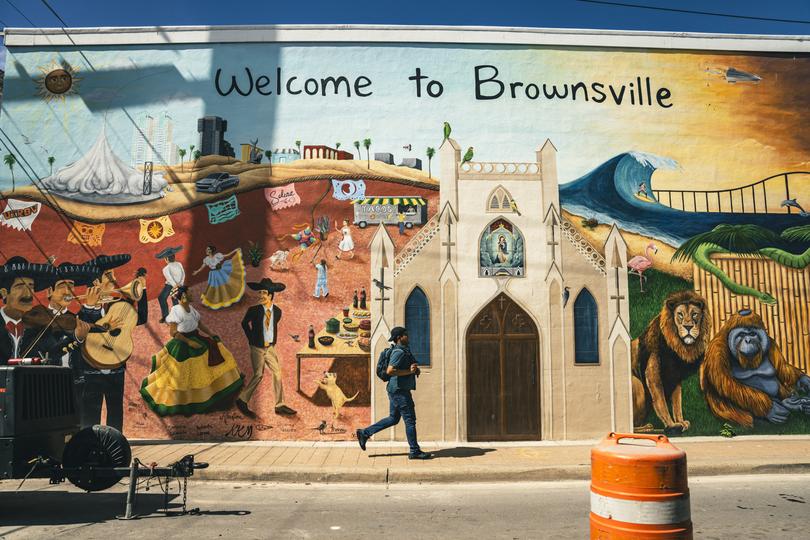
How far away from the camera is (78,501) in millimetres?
7762

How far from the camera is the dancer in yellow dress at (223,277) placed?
11656 millimetres

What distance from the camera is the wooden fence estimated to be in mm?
12000

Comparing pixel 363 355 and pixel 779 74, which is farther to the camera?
pixel 779 74

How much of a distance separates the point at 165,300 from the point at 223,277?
3.63 feet

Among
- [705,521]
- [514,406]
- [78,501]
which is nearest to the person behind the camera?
[705,521]

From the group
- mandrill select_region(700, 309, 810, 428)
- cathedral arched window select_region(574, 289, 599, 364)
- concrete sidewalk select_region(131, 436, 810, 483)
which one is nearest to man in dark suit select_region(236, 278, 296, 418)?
concrete sidewalk select_region(131, 436, 810, 483)

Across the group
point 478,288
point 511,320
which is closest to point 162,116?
point 478,288

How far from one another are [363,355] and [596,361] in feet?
13.5

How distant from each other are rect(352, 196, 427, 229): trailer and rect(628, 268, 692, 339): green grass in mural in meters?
3.97

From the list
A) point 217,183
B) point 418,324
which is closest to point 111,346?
point 217,183

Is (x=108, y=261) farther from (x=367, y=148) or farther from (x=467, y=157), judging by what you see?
(x=467, y=157)

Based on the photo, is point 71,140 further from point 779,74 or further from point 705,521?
point 779,74

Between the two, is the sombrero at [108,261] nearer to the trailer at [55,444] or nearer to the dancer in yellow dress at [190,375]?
the dancer in yellow dress at [190,375]

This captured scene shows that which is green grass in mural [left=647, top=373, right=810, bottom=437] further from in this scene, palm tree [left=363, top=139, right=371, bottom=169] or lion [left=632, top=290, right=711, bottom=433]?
palm tree [left=363, top=139, right=371, bottom=169]
